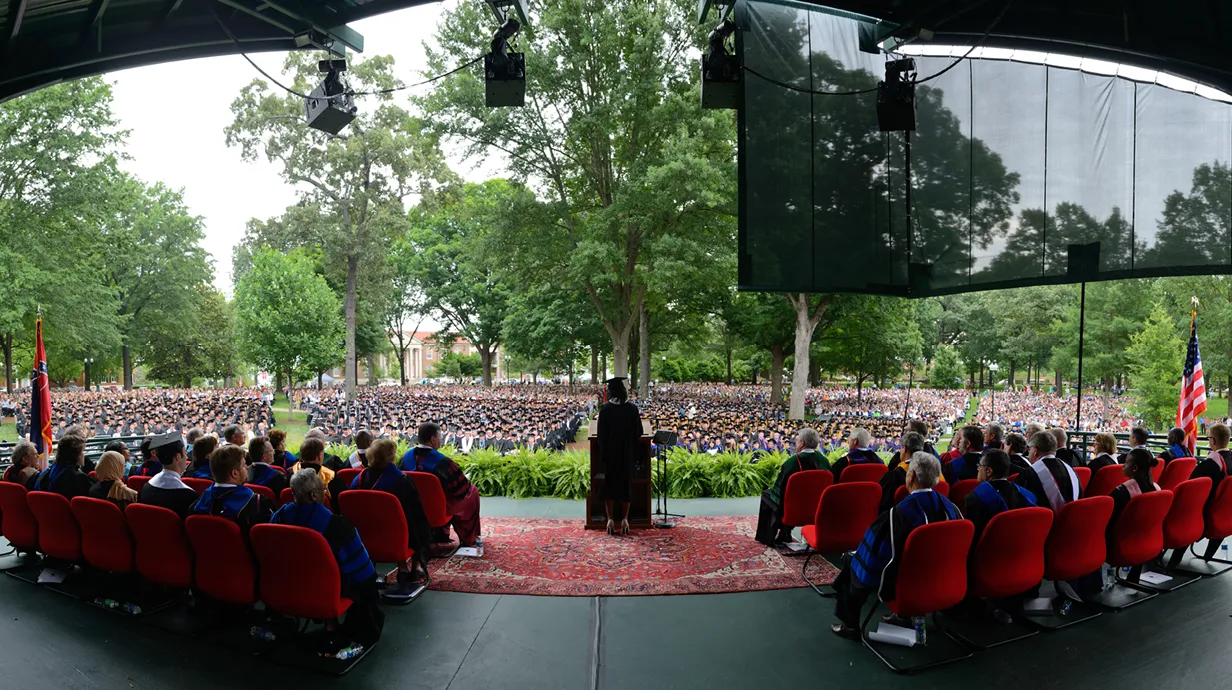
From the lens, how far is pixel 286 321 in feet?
89.9

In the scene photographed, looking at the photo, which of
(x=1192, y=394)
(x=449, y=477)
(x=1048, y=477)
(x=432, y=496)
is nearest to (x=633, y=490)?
(x=449, y=477)

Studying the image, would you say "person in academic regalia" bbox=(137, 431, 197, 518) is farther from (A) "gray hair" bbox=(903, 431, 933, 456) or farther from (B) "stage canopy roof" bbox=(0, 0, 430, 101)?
(A) "gray hair" bbox=(903, 431, 933, 456)

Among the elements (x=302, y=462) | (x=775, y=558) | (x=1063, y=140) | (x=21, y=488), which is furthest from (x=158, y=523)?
(x=1063, y=140)

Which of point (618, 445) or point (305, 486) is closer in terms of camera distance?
point (305, 486)

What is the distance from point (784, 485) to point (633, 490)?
1636mm

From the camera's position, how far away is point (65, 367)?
40.8m

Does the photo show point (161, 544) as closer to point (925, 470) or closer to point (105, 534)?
point (105, 534)

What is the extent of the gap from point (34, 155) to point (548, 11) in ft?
52.7

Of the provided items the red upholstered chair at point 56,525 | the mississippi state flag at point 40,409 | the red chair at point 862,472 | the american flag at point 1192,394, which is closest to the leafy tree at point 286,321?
the mississippi state flag at point 40,409

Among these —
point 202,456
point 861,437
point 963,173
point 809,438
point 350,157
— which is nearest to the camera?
point 202,456

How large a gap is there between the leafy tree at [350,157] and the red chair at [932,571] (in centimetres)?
2047

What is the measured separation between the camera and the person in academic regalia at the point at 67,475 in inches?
174

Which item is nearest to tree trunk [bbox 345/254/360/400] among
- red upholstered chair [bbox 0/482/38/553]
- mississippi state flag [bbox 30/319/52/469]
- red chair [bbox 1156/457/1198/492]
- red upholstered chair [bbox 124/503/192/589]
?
mississippi state flag [bbox 30/319/52/469]

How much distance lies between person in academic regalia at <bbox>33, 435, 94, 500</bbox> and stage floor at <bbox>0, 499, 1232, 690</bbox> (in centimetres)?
74
